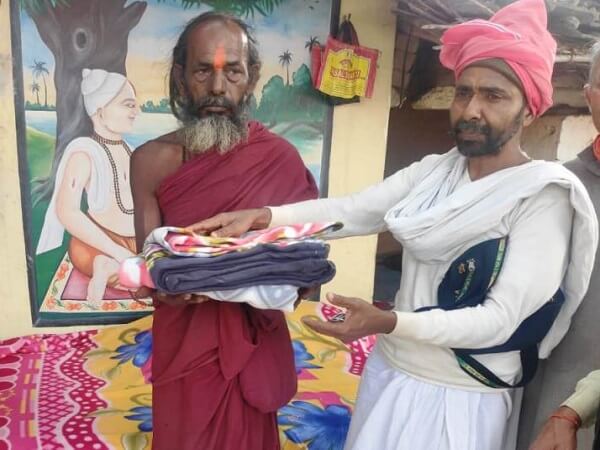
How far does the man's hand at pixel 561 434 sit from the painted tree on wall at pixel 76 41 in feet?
10.7

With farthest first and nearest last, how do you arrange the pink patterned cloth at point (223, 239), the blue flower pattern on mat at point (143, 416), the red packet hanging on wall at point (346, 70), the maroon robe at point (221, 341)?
the red packet hanging on wall at point (346, 70), the blue flower pattern on mat at point (143, 416), the maroon robe at point (221, 341), the pink patterned cloth at point (223, 239)

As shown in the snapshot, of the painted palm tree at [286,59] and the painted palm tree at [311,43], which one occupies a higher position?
the painted palm tree at [311,43]

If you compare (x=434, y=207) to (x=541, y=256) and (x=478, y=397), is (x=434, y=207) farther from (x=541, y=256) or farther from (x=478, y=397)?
(x=478, y=397)

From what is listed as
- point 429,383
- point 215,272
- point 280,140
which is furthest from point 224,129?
point 429,383

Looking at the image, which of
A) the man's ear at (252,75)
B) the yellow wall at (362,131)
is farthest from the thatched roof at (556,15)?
the man's ear at (252,75)

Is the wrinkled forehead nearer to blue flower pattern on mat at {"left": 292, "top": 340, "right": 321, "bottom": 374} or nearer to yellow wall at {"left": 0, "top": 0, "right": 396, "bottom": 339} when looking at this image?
yellow wall at {"left": 0, "top": 0, "right": 396, "bottom": 339}

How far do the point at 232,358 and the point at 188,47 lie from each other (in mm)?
1066

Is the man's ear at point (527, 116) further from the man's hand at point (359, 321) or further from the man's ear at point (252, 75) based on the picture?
the man's ear at point (252, 75)

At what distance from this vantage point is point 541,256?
59.1 inches

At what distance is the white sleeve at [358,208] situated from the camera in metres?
1.89

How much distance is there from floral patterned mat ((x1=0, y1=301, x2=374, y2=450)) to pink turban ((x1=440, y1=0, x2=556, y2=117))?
6.76ft

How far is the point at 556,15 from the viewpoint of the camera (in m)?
3.73

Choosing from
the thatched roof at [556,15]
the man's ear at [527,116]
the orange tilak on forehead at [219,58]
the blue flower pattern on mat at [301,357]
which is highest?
the thatched roof at [556,15]

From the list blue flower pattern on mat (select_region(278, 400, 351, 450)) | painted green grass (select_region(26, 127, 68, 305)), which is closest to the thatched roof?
blue flower pattern on mat (select_region(278, 400, 351, 450))
